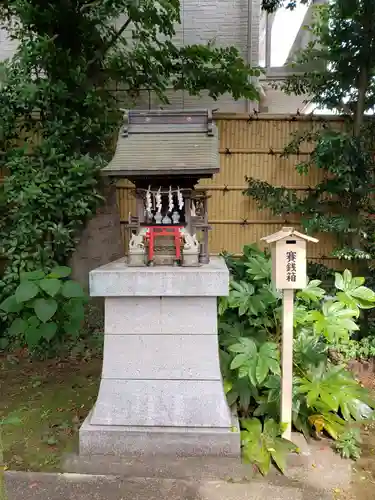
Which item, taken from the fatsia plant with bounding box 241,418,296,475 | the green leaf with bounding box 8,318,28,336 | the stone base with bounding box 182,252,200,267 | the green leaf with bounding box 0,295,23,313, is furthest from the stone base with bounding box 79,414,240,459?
the green leaf with bounding box 0,295,23,313

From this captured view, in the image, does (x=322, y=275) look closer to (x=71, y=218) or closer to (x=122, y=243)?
(x=122, y=243)

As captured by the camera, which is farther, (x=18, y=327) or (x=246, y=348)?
(x=18, y=327)

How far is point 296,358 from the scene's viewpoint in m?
3.99

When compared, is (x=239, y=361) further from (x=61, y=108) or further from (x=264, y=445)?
(x=61, y=108)

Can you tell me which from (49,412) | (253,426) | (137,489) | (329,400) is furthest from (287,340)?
(49,412)

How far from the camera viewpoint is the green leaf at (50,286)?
460 cm

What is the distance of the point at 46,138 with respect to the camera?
539 cm

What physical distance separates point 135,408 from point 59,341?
2.68 m

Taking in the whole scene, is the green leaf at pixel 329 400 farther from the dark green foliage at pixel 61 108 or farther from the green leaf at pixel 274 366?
the dark green foliage at pixel 61 108

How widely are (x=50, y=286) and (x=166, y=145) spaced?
220cm

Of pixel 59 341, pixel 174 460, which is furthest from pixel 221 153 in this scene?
pixel 174 460

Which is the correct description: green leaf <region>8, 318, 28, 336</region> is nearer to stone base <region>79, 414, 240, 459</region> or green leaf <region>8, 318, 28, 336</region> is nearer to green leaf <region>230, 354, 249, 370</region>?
stone base <region>79, 414, 240, 459</region>

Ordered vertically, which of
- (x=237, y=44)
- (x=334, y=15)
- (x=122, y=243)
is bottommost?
(x=122, y=243)

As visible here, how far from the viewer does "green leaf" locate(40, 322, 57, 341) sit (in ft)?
15.6
